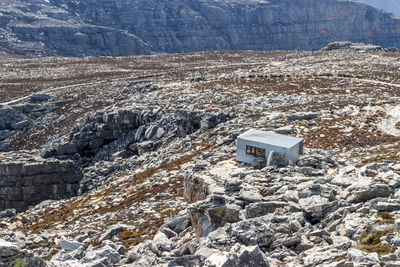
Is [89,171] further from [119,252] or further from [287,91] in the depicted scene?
[119,252]

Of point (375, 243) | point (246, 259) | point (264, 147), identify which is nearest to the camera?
point (246, 259)

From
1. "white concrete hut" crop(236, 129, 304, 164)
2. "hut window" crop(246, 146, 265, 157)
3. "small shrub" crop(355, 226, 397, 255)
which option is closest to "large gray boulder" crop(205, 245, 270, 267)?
"small shrub" crop(355, 226, 397, 255)

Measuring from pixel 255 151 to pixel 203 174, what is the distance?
11.2 feet

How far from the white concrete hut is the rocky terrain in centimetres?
90

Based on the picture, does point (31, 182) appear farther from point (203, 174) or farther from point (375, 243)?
point (375, 243)

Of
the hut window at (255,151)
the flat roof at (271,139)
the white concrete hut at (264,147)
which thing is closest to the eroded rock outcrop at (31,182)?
the flat roof at (271,139)

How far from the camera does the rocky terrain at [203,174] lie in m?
13.5

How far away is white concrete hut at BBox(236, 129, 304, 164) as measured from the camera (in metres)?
22.7

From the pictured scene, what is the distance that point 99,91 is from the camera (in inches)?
2832

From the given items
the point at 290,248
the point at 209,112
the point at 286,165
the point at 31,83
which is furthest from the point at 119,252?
the point at 31,83

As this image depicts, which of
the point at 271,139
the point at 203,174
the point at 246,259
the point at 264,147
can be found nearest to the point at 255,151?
the point at 264,147

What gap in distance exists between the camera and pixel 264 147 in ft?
75.9

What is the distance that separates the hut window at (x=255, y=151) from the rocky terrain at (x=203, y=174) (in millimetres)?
1463

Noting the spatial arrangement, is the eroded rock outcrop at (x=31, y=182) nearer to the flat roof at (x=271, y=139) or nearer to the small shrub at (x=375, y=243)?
the flat roof at (x=271, y=139)
